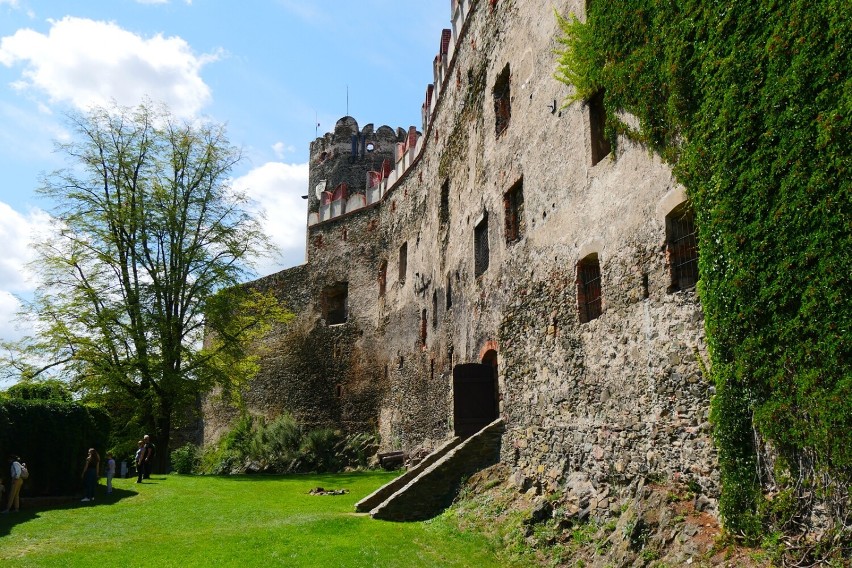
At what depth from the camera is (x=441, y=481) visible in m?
11.3

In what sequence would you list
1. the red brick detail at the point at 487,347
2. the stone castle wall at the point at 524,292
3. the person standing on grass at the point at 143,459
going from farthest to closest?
1. the person standing on grass at the point at 143,459
2. the red brick detail at the point at 487,347
3. the stone castle wall at the point at 524,292

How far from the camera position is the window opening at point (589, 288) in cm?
902

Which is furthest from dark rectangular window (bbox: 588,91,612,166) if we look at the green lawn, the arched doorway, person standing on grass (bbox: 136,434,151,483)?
person standing on grass (bbox: 136,434,151,483)

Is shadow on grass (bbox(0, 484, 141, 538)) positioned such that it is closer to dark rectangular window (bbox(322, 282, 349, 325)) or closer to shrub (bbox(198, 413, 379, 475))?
shrub (bbox(198, 413, 379, 475))

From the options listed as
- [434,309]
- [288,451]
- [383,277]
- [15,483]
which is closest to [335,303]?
[383,277]

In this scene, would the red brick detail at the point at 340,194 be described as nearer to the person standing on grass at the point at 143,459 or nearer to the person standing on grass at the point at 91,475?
the person standing on grass at the point at 143,459

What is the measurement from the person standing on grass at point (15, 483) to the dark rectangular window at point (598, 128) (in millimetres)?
10969

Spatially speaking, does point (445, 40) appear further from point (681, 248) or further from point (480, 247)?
point (681, 248)

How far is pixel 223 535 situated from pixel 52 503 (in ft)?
17.6

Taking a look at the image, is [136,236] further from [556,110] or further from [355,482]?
[556,110]

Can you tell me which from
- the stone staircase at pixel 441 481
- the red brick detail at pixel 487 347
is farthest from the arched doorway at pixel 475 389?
Result: the stone staircase at pixel 441 481

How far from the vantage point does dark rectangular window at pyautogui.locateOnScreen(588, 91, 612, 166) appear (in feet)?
29.9

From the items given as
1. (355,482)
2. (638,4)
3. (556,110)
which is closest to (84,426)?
(355,482)

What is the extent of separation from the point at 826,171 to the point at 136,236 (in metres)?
20.1
